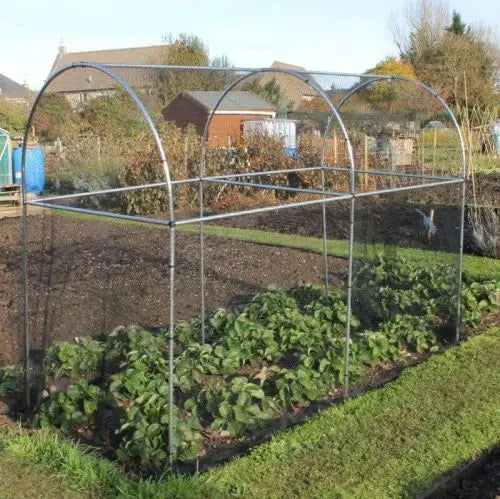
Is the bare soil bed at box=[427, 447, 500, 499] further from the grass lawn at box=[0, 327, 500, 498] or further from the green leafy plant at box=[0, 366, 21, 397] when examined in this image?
the green leafy plant at box=[0, 366, 21, 397]

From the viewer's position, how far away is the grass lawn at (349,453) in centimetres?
388

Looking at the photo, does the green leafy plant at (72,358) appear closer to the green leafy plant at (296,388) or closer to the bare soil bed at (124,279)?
the bare soil bed at (124,279)

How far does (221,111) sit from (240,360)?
10.6m

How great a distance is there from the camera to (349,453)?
4340 mm

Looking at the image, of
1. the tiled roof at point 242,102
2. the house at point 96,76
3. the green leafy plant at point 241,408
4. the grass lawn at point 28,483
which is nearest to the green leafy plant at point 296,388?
the green leafy plant at point 241,408

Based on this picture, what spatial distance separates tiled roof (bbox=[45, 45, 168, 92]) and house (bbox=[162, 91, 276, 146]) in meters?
1.44

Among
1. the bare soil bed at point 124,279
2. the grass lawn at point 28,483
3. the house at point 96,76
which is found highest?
the house at point 96,76

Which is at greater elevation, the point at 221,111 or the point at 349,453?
the point at 221,111

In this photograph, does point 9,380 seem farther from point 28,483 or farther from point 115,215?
point 115,215

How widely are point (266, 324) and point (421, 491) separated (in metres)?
2.36

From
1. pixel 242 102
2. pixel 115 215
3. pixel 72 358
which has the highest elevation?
pixel 242 102

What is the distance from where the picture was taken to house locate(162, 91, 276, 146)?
1727 centimetres

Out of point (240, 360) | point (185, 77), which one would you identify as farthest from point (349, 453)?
point (185, 77)

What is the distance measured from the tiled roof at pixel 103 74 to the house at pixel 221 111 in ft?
4.72
